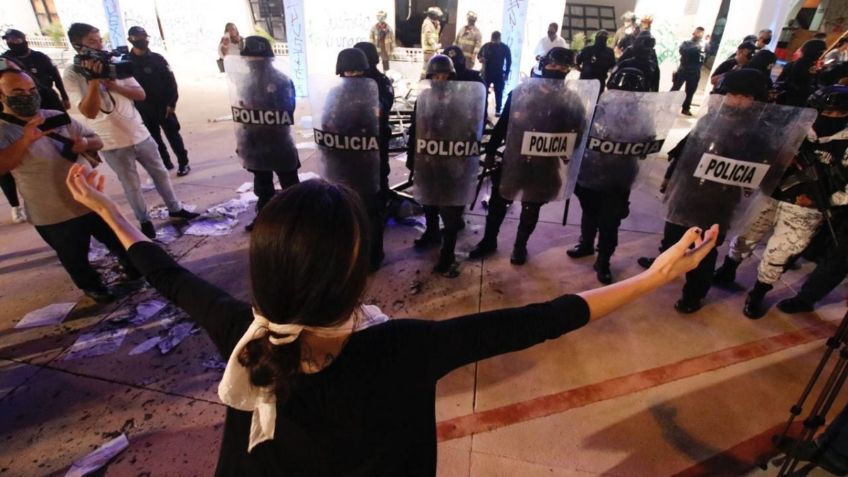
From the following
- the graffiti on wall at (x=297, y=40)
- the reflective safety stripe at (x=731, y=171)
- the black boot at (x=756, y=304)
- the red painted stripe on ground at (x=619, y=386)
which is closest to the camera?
the red painted stripe on ground at (x=619, y=386)

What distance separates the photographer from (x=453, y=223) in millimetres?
3564

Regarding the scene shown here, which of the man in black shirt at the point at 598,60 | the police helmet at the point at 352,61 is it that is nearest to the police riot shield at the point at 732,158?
the police helmet at the point at 352,61

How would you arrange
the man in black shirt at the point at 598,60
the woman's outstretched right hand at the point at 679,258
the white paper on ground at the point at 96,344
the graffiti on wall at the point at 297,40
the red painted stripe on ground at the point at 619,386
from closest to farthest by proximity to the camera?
1. the woman's outstretched right hand at the point at 679,258
2. the red painted stripe on ground at the point at 619,386
3. the white paper on ground at the point at 96,344
4. the man in black shirt at the point at 598,60
5. the graffiti on wall at the point at 297,40

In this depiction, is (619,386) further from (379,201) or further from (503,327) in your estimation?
(379,201)

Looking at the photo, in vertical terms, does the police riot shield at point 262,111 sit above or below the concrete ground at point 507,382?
above

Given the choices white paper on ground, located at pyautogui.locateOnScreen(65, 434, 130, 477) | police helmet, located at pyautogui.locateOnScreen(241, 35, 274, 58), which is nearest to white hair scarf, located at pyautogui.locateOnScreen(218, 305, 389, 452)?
white paper on ground, located at pyautogui.locateOnScreen(65, 434, 130, 477)

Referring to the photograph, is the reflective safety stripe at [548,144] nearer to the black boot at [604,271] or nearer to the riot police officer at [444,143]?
the riot police officer at [444,143]

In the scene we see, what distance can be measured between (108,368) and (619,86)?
4177mm

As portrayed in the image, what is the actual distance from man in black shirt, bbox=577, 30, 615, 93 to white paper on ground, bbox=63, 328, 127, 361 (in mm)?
6137

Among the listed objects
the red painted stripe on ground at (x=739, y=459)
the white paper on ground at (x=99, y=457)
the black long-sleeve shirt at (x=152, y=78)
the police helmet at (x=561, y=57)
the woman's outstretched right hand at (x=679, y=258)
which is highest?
the police helmet at (x=561, y=57)

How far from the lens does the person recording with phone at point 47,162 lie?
8.44 ft

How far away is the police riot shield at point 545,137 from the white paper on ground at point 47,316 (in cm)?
363

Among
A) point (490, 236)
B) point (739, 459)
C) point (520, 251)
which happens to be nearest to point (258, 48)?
point (490, 236)

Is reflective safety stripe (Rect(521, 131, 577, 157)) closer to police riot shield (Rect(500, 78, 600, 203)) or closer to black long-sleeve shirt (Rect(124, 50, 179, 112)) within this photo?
police riot shield (Rect(500, 78, 600, 203))
